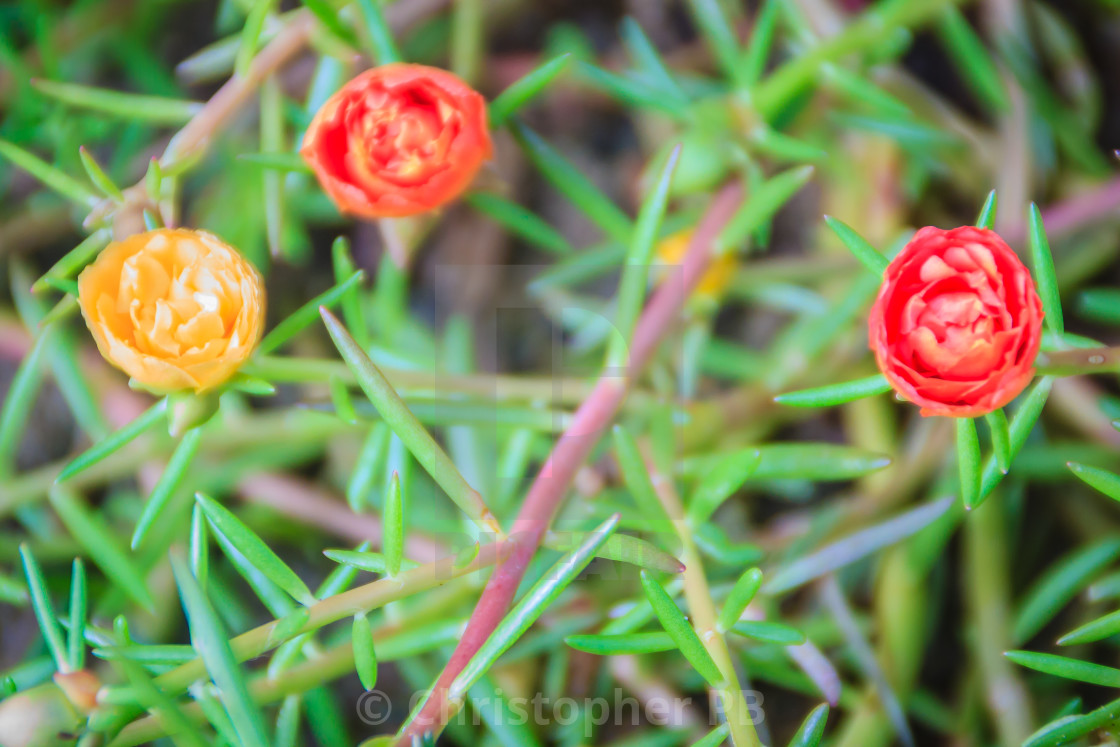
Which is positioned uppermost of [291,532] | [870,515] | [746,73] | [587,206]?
[746,73]

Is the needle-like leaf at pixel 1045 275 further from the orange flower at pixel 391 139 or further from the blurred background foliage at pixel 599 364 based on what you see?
the orange flower at pixel 391 139

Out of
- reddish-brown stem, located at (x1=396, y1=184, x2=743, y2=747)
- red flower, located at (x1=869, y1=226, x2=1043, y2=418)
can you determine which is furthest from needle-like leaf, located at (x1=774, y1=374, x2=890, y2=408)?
reddish-brown stem, located at (x1=396, y1=184, x2=743, y2=747)

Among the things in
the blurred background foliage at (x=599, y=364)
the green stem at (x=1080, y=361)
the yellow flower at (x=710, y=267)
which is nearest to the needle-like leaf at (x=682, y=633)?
the blurred background foliage at (x=599, y=364)

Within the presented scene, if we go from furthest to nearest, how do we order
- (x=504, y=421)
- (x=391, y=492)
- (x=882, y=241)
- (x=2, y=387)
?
1. (x=2, y=387)
2. (x=882, y=241)
3. (x=504, y=421)
4. (x=391, y=492)

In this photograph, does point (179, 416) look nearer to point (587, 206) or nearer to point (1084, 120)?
point (587, 206)

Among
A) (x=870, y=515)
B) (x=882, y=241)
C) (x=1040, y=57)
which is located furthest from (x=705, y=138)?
(x=1040, y=57)

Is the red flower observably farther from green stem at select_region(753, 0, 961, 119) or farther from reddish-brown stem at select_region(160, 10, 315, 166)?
reddish-brown stem at select_region(160, 10, 315, 166)

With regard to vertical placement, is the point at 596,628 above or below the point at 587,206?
below

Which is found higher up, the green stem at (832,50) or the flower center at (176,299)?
the green stem at (832,50)
